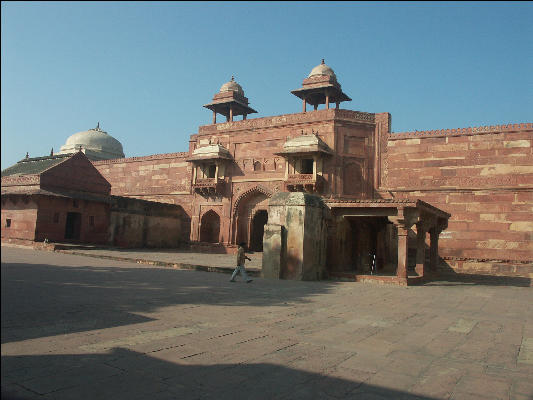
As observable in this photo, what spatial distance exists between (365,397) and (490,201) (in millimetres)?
17506

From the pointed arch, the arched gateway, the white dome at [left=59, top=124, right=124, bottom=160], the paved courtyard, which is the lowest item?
the paved courtyard

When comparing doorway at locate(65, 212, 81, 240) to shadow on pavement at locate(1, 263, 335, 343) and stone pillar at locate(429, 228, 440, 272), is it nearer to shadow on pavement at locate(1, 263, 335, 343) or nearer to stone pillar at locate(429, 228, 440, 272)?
shadow on pavement at locate(1, 263, 335, 343)

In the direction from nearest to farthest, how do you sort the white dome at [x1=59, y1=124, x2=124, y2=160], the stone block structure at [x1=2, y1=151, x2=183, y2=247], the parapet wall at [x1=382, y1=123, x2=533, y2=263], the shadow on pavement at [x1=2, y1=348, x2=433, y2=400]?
the shadow on pavement at [x1=2, y1=348, x2=433, y2=400] → the parapet wall at [x1=382, y1=123, x2=533, y2=263] → the stone block structure at [x1=2, y1=151, x2=183, y2=247] → the white dome at [x1=59, y1=124, x2=124, y2=160]

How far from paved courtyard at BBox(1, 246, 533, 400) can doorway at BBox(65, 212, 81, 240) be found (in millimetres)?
14483

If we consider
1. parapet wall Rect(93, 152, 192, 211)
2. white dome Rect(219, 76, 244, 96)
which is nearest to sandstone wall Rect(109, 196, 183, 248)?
parapet wall Rect(93, 152, 192, 211)

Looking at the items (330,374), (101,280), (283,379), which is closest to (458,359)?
(330,374)

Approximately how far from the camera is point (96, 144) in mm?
41031

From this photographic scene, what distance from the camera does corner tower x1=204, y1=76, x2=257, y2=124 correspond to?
92.2 feet

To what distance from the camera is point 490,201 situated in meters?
18.1

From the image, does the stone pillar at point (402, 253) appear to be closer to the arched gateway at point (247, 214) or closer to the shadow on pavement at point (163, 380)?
the shadow on pavement at point (163, 380)

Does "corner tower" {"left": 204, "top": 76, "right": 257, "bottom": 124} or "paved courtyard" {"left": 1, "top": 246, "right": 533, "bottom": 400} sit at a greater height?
"corner tower" {"left": 204, "top": 76, "right": 257, "bottom": 124}

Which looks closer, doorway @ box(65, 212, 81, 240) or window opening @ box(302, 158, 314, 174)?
doorway @ box(65, 212, 81, 240)

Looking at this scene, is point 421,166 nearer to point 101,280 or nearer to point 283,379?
point 101,280

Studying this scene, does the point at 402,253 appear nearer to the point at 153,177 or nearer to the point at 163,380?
the point at 163,380
